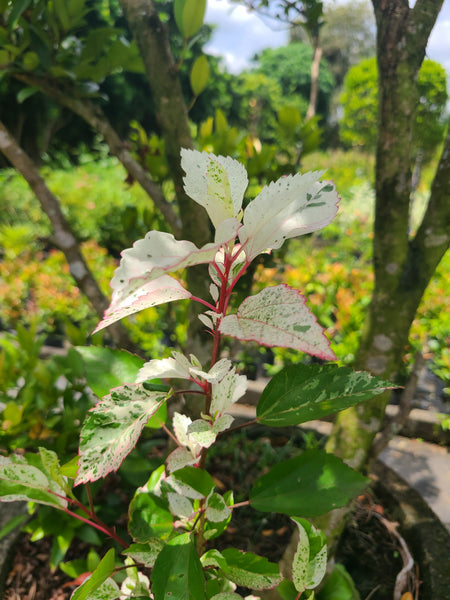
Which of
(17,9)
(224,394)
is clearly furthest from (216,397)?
(17,9)

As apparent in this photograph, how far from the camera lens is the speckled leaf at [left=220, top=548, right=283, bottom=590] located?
1.96 ft

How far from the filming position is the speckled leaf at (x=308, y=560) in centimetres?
60

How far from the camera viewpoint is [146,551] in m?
0.65

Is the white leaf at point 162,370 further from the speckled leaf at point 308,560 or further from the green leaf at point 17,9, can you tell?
the green leaf at point 17,9

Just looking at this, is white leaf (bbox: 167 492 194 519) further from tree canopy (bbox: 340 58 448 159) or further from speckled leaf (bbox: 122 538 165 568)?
tree canopy (bbox: 340 58 448 159)

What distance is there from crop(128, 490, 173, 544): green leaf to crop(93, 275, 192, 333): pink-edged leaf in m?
0.46

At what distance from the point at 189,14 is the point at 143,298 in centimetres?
88

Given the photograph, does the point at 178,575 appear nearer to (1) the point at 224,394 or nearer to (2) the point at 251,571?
(2) the point at 251,571

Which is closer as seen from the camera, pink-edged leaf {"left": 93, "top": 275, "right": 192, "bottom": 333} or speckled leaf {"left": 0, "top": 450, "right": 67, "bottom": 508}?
pink-edged leaf {"left": 93, "top": 275, "right": 192, "bottom": 333}

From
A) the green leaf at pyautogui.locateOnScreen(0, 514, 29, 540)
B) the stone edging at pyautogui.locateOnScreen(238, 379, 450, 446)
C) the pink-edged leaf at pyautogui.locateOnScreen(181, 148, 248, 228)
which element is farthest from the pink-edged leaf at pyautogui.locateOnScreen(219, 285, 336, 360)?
the stone edging at pyautogui.locateOnScreen(238, 379, 450, 446)

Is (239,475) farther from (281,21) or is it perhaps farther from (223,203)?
(281,21)

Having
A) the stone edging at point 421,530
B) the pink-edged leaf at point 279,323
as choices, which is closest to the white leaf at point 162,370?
the pink-edged leaf at point 279,323

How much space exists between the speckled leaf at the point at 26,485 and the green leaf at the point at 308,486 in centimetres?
34

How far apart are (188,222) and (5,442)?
0.85 m
